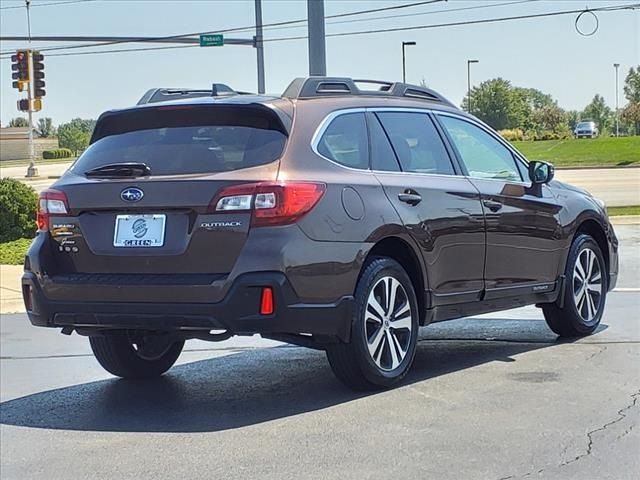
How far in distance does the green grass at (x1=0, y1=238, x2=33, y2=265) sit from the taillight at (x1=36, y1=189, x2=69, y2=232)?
8610 millimetres

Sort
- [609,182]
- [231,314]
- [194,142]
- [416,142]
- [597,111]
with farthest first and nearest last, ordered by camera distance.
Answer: [597,111]
[609,182]
[416,142]
[194,142]
[231,314]

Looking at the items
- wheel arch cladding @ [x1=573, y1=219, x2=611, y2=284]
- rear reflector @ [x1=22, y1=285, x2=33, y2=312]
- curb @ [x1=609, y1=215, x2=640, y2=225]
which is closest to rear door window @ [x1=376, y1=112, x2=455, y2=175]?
wheel arch cladding @ [x1=573, y1=219, x2=611, y2=284]

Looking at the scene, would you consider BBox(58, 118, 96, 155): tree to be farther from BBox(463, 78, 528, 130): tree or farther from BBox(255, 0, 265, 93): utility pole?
BBox(255, 0, 265, 93): utility pole

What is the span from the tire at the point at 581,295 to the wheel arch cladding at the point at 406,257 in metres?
1.57

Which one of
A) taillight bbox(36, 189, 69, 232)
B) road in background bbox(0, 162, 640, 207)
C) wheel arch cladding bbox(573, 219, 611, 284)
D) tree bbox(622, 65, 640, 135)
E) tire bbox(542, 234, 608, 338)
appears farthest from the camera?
tree bbox(622, 65, 640, 135)

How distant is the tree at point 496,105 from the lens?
89000mm

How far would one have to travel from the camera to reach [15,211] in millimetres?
15945

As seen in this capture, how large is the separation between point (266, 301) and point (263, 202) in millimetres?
521

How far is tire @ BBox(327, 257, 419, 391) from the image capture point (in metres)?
5.58

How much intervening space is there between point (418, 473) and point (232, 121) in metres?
2.27

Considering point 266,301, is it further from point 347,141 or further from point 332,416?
point 347,141

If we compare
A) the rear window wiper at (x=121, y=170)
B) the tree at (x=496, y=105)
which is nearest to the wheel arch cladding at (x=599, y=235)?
the rear window wiper at (x=121, y=170)

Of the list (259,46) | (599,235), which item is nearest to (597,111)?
(259,46)

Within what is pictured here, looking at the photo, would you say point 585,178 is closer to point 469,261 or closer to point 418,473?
point 469,261
